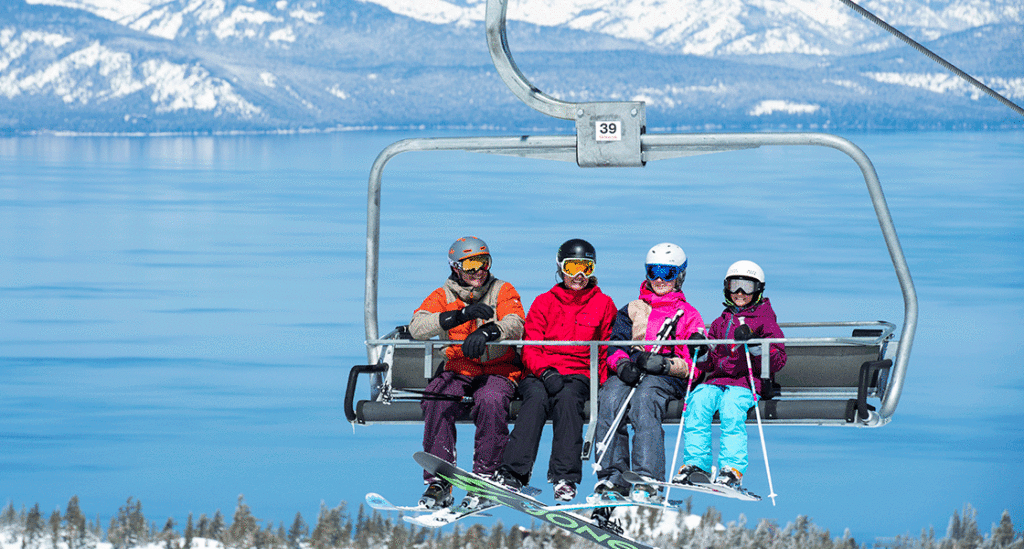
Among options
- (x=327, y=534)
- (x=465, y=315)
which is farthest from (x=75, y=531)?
(x=465, y=315)

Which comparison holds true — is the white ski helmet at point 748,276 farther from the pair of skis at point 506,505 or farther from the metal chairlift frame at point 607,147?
the pair of skis at point 506,505

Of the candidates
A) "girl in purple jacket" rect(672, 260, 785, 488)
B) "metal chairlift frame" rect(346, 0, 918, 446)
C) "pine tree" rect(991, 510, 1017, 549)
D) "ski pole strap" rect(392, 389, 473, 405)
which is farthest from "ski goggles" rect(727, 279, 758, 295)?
"pine tree" rect(991, 510, 1017, 549)

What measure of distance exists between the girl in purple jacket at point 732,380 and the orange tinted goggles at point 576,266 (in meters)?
0.88

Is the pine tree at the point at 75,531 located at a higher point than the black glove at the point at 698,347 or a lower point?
lower

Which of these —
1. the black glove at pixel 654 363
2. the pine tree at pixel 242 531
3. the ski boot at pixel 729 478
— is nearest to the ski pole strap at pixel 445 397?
the black glove at pixel 654 363

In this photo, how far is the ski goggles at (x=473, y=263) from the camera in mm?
8977

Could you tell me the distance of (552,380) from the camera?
8836mm

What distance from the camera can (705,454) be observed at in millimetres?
8633

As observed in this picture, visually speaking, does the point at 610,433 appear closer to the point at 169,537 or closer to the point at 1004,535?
the point at 169,537

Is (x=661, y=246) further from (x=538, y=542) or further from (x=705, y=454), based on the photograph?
(x=538, y=542)

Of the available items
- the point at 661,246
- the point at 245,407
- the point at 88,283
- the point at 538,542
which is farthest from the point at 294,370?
the point at 661,246

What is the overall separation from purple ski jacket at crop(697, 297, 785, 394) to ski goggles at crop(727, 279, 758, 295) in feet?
0.34

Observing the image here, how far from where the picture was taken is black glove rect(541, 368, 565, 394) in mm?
8781

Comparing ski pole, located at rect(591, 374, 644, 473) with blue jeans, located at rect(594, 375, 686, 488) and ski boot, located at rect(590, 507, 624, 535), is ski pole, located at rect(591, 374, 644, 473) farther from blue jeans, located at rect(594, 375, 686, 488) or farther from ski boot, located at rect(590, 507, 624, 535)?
ski boot, located at rect(590, 507, 624, 535)
